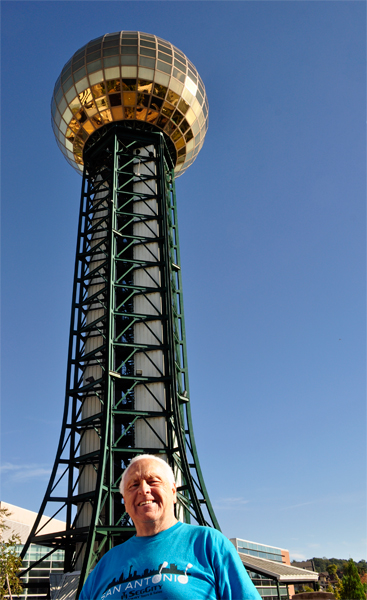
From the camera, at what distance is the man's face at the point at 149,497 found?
3279mm

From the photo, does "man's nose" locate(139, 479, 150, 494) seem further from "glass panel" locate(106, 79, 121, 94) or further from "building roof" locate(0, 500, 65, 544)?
"building roof" locate(0, 500, 65, 544)

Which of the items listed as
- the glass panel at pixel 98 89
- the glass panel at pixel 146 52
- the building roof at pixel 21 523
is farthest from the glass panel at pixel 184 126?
the building roof at pixel 21 523

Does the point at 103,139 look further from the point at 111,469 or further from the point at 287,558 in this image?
the point at 287,558

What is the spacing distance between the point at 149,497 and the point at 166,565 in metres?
0.50

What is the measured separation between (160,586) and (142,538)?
0.37 m

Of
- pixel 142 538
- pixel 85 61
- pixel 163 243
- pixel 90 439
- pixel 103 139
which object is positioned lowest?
pixel 142 538

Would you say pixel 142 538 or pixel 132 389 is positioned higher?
pixel 132 389

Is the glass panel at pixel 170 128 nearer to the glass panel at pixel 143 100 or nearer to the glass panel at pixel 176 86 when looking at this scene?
the glass panel at pixel 176 86

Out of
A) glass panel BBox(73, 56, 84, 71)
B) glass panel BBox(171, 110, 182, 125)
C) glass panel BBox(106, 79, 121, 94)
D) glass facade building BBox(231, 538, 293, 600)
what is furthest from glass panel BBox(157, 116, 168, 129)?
glass facade building BBox(231, 538, 293, 600)

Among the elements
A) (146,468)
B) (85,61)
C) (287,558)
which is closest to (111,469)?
(146,468)

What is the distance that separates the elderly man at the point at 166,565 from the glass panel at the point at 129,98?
30115mm

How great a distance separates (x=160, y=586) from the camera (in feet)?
9.51

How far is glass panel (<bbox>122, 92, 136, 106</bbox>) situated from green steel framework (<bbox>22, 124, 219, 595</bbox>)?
1603mm

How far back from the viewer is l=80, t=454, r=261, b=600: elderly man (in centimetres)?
291
